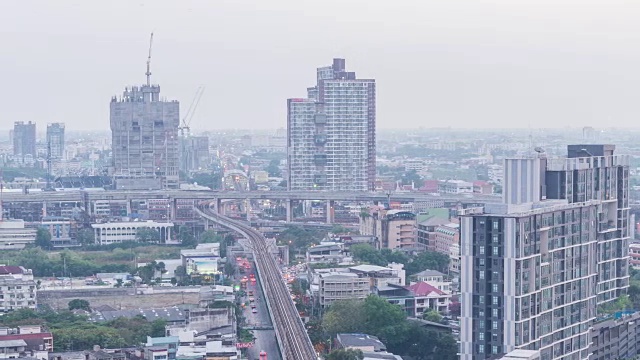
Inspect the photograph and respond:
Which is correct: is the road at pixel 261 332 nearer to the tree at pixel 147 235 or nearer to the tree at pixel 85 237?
the tree at pixel 147 235

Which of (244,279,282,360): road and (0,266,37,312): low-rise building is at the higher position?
(0,266,37,312): low-rise building

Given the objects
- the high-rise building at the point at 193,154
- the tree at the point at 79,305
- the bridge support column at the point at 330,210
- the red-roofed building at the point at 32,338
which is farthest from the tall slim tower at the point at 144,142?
the red-roofed building at the point at 32,338

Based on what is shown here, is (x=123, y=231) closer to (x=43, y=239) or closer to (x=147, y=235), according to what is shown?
(x=147, y=235)

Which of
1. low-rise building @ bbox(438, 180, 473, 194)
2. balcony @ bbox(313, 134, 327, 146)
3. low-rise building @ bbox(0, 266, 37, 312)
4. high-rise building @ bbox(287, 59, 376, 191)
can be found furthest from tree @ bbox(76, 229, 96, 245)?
low-rise building @ bbox(438, 180, 473, 194)

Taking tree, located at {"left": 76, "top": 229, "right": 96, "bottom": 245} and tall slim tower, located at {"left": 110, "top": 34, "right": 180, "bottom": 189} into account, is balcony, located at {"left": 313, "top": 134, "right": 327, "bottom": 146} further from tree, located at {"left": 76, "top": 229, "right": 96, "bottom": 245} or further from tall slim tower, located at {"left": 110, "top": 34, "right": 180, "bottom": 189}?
tree, located at {"left": 76, "top": 229, "right": 96, "bottom": 245}

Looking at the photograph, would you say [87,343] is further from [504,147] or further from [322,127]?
[504,147]

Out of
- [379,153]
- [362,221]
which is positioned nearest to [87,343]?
[362,221]

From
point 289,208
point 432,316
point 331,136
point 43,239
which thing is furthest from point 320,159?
point 432,316
